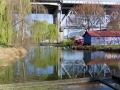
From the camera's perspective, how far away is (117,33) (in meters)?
39.4

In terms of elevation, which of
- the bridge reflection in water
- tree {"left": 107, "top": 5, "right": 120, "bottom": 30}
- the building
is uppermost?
tree {"left": 107, "top": 5, "right": 120, "bottom": 30}

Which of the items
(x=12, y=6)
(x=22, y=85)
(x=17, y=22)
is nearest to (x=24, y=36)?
(x=17, y=22)

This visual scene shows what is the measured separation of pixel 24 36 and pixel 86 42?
19.4m

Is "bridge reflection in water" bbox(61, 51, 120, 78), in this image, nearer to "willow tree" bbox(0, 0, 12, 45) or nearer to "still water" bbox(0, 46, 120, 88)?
"still water" bbox(0, 46, 120, 88)

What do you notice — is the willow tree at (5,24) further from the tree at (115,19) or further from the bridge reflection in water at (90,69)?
the tree at (115,19)

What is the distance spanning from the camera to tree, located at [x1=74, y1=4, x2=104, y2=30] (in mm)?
45625

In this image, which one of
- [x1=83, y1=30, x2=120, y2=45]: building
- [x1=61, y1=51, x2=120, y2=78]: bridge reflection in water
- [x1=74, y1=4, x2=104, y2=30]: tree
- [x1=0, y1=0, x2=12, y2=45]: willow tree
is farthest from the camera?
[x1=74, y1=4, x2=104, y2=30]: tree

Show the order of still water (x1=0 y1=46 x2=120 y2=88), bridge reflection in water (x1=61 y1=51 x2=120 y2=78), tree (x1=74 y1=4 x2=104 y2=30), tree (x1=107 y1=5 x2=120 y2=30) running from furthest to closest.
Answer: tree (x1=74 y1=4 x2=104 y2=30) < tree (x1=107 y1=5 x2=120 y2=30) < bridge reflection in water (x1=61 y1=51 x2=120 y2=78) < still water (x1=0 y1=46 x2=120 y2=88)

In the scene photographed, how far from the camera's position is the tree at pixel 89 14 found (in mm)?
45625

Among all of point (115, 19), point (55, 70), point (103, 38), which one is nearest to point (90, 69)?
point (55, 70)

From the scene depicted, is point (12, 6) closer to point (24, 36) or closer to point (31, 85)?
point (24, 36)

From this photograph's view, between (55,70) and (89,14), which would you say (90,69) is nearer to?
(55,70)

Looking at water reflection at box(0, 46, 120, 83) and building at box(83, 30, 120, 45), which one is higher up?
building at box(83, 30, 120, 45)

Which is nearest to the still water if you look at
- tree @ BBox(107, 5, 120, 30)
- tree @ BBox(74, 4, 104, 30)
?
tree @ BBox(107, 5, 120, 30)
